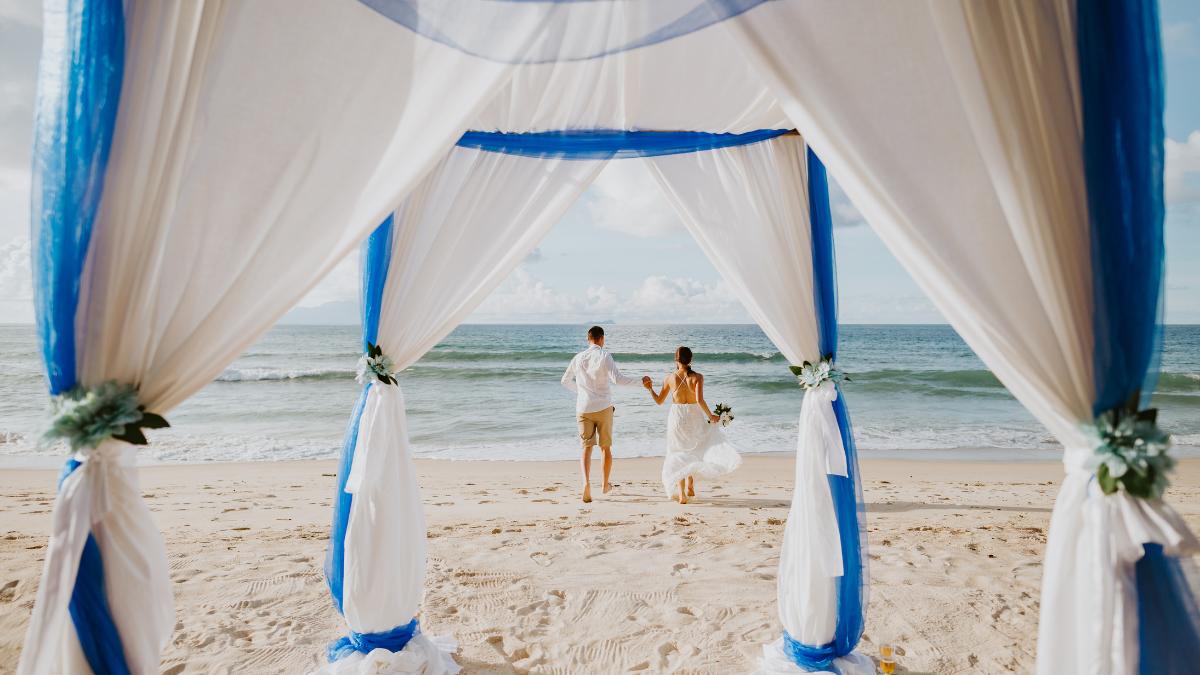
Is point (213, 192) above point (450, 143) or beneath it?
beneath

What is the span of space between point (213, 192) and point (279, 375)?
15089 mm

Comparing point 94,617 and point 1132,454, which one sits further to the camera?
point 94,617

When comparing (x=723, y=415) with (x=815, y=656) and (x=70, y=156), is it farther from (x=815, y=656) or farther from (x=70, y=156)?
(x=70, y=156)

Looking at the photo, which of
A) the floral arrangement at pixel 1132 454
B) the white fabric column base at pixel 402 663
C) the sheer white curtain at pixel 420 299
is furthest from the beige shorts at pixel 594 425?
the floral arrangement at pixel 1132 454

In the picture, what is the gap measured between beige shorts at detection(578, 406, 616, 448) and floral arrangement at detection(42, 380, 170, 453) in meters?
4.12

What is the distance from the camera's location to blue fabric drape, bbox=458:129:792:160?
259 centimetres

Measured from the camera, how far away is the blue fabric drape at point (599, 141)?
259cm

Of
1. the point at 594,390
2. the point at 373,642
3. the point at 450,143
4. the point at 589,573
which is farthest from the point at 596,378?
the point at 450,143

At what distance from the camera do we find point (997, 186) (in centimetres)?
141

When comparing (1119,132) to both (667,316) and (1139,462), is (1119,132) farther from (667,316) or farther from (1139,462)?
(667,316)

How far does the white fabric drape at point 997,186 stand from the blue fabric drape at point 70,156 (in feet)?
4.66

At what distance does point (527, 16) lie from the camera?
5.11 ft

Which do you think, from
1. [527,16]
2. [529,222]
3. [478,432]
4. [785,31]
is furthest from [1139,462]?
[478,432]

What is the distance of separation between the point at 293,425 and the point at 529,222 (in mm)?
9394
